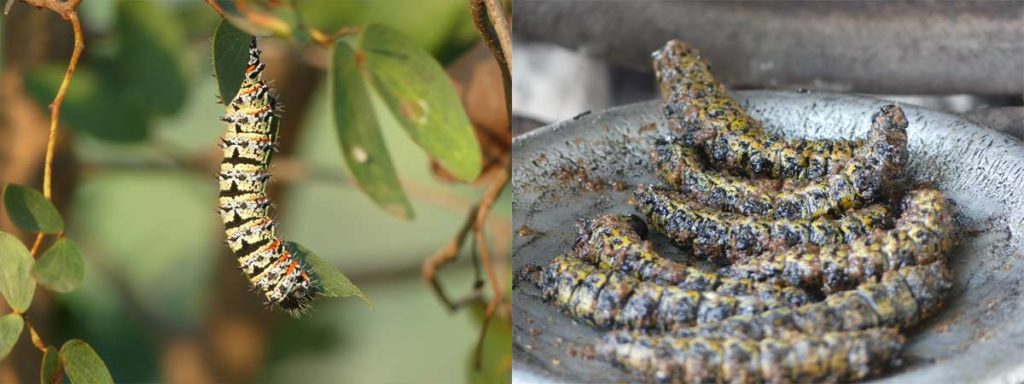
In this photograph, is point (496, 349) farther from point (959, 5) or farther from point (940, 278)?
point (959, 5)

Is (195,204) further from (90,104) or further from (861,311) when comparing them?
(861,311)

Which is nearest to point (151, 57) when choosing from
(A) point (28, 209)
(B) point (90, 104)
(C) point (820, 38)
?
(B) point (90, 104)

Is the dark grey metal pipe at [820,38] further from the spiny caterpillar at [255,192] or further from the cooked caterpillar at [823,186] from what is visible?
the spiny caterpillar at [255,192]

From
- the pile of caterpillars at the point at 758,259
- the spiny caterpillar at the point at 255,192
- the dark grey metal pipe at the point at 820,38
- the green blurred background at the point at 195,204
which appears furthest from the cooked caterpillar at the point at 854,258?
the dark grey metal pipe at the point at 820,38

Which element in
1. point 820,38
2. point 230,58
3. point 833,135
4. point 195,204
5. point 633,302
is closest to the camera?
point 230,58

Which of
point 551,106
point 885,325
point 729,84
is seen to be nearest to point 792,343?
point 885,325

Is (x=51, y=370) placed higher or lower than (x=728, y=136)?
lower

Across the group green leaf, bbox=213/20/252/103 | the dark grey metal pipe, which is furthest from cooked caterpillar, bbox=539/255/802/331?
the dark grey metal pipe
